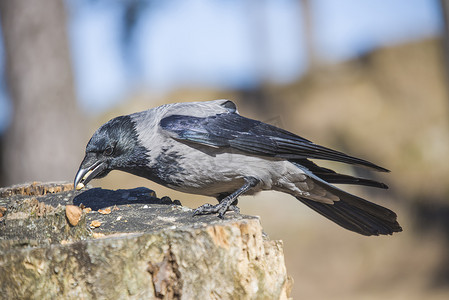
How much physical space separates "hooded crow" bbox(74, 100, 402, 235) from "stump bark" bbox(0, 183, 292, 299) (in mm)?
857

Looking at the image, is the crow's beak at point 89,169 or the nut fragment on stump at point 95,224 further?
the crow's beak at point 89,169

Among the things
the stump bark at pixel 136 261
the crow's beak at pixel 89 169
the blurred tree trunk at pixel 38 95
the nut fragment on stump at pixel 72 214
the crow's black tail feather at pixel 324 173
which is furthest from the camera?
the blurred tree trunk at pixel 38 95

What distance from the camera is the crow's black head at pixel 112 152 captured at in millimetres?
4055

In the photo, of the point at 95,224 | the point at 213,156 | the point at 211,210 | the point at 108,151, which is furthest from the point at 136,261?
the point at 108,151

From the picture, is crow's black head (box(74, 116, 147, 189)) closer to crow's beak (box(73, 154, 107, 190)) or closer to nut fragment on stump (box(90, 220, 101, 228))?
crow's beak (box(73, 154, 107, 190))

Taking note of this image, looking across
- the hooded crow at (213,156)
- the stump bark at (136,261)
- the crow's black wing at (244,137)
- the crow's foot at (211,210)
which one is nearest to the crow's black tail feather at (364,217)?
the hooded crow at (213,156)

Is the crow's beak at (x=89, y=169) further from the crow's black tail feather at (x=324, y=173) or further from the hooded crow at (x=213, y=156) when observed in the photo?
the crow's black tail feather at (x=324, y=173)

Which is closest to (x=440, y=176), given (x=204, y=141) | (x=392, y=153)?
(x=392, y=153)

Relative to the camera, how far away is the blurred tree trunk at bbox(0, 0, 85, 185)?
22.0ft

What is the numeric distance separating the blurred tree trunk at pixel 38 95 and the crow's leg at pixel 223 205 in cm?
324

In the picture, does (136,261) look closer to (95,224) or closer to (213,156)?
(95,224)

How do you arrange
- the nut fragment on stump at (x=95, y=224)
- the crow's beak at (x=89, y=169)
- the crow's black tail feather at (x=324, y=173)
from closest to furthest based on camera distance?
the nut fragment on stump at (x=95, y=224) < the crow's beak at (x=89, y=169) < the crow's black tail feather at (x=324, y=173)

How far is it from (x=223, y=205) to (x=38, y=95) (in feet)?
13.1

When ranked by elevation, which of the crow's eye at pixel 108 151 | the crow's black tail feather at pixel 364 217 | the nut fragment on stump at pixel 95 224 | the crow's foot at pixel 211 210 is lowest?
the crow's black tail feather at pixel 364 217
